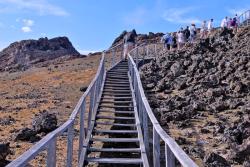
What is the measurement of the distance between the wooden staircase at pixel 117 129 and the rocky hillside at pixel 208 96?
54.9 inches

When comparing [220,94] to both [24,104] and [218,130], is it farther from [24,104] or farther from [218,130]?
[24,104]

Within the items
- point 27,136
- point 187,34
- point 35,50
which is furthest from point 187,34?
point 35,50

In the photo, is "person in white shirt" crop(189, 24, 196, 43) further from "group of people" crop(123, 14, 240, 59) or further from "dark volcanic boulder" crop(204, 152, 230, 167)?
"dark volcanic boulder" crop(204, 152, 230, 167)

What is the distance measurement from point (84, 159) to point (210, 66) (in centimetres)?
1555

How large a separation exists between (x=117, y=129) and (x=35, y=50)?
5225 centimetres

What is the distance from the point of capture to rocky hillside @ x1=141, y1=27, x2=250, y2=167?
1327 centimetres

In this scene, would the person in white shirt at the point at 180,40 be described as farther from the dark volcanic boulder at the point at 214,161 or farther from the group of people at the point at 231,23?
the dark volcanic boulder at the point at 214,161

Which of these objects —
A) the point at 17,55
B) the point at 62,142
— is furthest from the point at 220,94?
the point at 17,55

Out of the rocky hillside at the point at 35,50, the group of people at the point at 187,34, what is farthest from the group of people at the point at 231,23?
the rocky hillside at the point at 35,50

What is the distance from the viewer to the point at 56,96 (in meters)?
26.1

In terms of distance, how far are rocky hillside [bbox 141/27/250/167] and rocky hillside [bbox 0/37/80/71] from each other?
33658mm

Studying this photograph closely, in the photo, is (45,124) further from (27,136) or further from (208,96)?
(208,96)

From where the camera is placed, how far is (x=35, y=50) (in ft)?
213

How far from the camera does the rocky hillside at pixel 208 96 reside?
1327 cm
